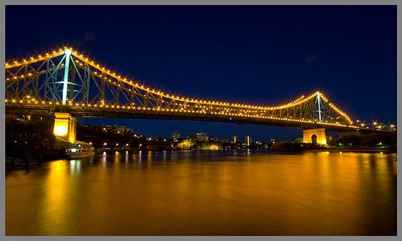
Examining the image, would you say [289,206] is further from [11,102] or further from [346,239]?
[11,102]

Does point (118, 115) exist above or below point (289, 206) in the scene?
above

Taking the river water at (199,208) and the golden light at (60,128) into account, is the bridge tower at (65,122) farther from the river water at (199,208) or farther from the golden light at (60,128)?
the river water at (199,208)

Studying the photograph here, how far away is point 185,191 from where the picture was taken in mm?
15312

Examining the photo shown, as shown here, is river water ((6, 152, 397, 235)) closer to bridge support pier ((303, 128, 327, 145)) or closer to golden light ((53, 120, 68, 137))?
golden light ((53, 120, 68, 137))

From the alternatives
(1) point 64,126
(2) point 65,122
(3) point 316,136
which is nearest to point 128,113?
(2) point 65,122

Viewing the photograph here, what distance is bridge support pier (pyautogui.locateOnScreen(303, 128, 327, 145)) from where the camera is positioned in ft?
270

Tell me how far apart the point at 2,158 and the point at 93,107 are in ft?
112

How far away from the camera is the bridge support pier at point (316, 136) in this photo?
270ft

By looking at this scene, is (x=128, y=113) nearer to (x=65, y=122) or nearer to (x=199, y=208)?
(x=65, y=122)

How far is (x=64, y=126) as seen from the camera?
4559cm

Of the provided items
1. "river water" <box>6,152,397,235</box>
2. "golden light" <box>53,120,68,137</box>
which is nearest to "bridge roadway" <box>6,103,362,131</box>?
"golden light" <box>53,120,68,137</box>

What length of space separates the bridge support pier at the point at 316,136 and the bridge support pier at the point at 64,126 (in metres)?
52.1

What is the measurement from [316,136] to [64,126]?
55551 millimetres

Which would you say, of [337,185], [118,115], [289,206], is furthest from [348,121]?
[289,206]
